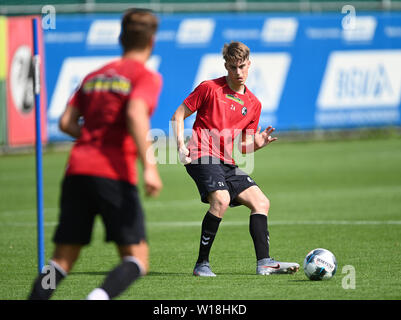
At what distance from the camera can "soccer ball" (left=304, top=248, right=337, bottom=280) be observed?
8.16 metres

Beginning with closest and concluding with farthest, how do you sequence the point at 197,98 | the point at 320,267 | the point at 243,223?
the point at 320,267 < the point at 197,98 < the point at 243,223

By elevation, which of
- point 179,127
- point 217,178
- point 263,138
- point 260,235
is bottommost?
point 260,235

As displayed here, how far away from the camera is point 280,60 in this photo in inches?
1088

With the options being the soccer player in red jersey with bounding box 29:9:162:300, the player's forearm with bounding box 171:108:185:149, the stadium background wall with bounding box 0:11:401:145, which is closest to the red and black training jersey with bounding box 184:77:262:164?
the player's forearm with bounding box 171:108:185:149

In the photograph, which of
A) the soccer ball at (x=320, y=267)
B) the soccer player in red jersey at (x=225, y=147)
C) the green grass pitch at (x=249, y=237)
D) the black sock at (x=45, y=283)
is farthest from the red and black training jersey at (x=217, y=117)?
the black sock at (x=45, y=283)

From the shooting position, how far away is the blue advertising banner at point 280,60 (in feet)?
83.9

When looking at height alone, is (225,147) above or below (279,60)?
below

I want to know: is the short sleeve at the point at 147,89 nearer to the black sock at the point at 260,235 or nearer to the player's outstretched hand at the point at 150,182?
the player's outstretched hand at the point at 150,182

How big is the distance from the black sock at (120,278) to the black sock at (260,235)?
3205 millimetres

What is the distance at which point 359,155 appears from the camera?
24.4 meters

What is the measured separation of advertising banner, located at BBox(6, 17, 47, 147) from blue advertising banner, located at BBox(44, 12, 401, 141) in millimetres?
931

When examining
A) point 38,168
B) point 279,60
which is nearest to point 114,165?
point 38,168

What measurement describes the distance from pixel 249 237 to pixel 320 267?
393 centimetres

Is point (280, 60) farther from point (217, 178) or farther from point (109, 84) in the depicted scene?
point (109, 84)
